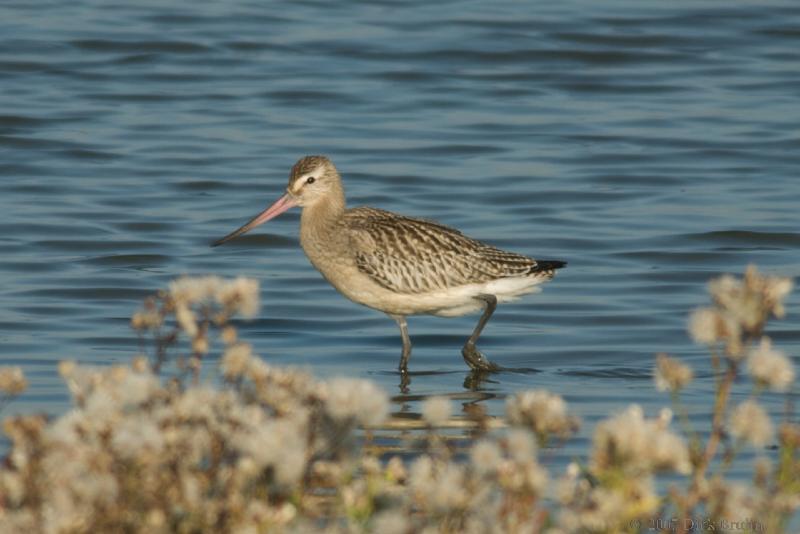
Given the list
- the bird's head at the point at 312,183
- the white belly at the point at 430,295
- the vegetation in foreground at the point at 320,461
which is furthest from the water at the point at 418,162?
the vegetation in foreground at the point at 320,461

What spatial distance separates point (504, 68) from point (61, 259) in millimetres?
8476

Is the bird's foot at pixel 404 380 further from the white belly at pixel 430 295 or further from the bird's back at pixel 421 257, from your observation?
the bird's back at pixel 421 257

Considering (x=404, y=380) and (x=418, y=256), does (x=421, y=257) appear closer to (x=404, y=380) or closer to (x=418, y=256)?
(x=418, y=256)

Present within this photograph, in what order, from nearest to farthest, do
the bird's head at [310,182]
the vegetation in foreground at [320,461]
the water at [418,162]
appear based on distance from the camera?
the vegetation in foreground at [320,461], the bird's head at [310,182], the water at [418,162]

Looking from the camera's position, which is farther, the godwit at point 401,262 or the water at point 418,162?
the water at point 418,162

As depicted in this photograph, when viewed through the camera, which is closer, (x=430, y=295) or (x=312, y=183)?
(x=430, y=295)

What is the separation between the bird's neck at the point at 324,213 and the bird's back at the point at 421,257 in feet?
0.22

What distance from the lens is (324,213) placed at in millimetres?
10883

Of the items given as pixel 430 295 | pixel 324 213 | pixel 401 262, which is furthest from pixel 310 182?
pixel 430 295

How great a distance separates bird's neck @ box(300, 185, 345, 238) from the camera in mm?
10812

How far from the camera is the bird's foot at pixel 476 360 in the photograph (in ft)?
34.9

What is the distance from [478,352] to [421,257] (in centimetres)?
73

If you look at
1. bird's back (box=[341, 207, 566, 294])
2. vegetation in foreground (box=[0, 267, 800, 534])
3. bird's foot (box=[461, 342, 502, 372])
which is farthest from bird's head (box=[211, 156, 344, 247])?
vegetation in foreground (box=[0, 267, 800, 534])

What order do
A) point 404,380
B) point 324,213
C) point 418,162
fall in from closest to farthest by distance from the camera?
1. point 404,380
2. point 324,213
3. point 418,162
